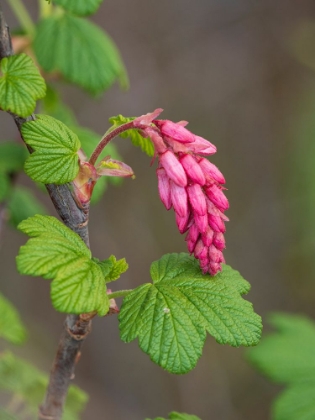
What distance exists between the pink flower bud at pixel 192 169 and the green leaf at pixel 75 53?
1066 millimetres

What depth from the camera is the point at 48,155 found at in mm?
1093

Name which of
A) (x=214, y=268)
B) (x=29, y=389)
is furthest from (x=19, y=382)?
(x=214, y=268)

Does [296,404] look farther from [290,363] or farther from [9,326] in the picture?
[9,326]

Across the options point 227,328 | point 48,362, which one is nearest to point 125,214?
point 48,362

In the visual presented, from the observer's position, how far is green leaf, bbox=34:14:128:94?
199 cm

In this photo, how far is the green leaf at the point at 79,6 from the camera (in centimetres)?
125

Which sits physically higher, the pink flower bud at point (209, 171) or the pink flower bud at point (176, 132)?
the pink flower bud at point (176, 132)

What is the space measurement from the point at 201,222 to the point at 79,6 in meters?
0.57

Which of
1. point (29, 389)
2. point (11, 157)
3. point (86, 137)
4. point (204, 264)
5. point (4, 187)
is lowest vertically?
point (29, 389)

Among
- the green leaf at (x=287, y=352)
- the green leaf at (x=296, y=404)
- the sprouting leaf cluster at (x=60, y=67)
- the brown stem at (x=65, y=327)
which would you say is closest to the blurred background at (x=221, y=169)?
the green leaf at (x=287, y=352)

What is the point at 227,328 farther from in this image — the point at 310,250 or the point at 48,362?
the point at 310,250

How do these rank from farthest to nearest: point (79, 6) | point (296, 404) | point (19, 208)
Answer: point (19, 208)
point (296, 404)
point (79, 6)

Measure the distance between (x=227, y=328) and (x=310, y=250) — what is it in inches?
139

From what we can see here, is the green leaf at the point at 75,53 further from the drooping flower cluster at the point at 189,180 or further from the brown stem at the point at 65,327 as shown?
the drooping flower cluster at the point at 189,180
